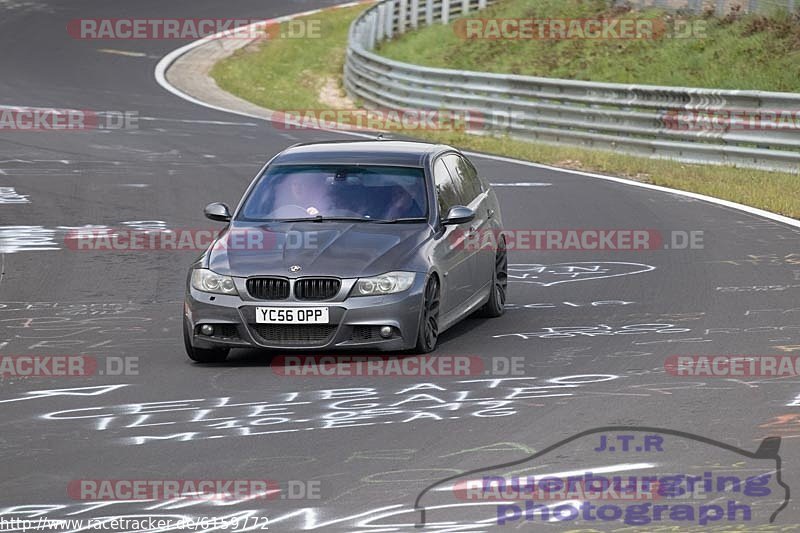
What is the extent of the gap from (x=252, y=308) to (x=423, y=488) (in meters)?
3.69

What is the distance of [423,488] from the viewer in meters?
7.30

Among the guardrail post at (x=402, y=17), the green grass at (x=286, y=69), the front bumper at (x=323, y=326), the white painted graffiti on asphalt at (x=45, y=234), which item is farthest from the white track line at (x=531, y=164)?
the front bumper at (x=323, y=326)

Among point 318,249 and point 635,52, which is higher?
point 635,52

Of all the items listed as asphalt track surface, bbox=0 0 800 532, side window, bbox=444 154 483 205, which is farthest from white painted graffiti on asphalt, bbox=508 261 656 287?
side window, bbox=444 154 483 205

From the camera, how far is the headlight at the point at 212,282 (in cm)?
1088

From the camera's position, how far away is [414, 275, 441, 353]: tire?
1095 cm

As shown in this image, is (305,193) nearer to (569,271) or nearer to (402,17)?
(569,271)

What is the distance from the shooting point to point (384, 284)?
1083 centimetres

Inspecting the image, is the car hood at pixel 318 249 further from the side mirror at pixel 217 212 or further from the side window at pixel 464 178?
the side window at pixel 464 178

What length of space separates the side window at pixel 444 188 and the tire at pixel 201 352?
207 cm

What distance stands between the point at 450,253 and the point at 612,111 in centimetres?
1505

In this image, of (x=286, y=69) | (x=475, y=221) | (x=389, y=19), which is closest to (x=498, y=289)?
(x=475, y=221)

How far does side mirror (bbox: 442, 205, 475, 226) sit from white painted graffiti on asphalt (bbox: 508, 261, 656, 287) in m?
2.79

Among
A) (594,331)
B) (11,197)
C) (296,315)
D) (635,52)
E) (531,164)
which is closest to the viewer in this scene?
(296,315)
